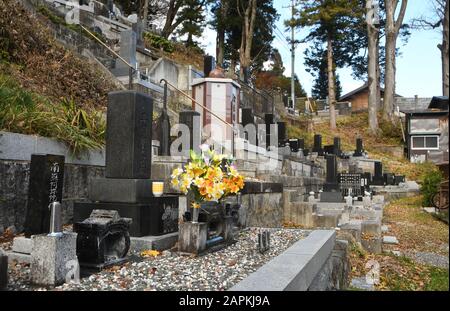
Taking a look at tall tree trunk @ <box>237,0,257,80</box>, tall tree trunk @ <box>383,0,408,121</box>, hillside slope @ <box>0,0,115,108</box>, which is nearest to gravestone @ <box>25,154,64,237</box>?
hillside slope @ <box>0,0,115,108</box>

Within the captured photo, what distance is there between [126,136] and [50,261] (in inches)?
88.6

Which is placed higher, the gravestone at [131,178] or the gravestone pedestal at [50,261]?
the gravestone at [131,178]

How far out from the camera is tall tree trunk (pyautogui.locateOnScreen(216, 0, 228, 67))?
31734mm

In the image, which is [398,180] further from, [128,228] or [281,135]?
[128,228]

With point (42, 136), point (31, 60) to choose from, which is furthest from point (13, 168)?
point (31, 60)

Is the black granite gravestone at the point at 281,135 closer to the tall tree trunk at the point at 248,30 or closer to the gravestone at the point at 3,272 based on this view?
the tall tree trunk at the point at 248,30

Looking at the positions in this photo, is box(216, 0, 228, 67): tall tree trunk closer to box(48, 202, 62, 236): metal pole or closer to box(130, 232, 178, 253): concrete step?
box(130, 232, 178, 253): concrete step

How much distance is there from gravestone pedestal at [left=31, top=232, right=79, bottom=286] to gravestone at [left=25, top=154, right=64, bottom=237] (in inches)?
57.6

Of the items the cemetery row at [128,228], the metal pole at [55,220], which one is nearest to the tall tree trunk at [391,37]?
the cemetery row at [128,228]

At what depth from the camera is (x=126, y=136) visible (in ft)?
16.1

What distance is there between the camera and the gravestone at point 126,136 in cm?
488

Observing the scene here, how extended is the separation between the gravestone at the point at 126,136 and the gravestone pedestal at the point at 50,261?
190 centimetres

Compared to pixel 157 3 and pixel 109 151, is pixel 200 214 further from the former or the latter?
pixel 157 3
